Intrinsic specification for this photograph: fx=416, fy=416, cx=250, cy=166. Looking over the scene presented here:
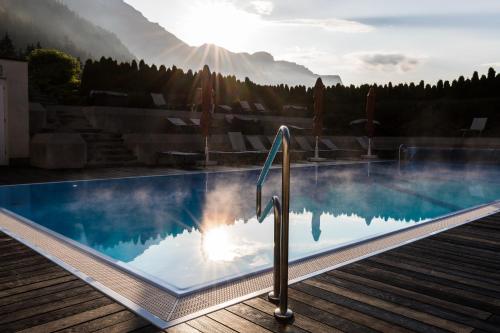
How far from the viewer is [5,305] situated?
9.59 ft

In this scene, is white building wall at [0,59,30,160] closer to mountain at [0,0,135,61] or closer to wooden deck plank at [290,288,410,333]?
wooden deck plank at [290,288,410,333]

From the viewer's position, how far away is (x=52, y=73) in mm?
37906

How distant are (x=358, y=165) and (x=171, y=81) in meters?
12.9

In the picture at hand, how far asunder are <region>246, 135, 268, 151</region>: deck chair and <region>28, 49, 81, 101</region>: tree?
21797 millimetres

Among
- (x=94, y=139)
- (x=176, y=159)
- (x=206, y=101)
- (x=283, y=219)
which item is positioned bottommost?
(x=176, y=159)

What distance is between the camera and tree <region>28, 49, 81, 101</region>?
35500mm

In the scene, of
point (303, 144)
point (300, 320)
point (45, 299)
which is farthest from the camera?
point (303, 144)

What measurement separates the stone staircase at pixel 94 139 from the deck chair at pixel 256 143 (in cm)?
545

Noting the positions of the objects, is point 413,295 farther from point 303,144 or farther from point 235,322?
point 303,144

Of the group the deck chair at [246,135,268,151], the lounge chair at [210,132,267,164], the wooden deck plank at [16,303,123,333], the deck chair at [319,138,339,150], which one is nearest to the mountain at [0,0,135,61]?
the deck chair at [319,138,339,150]

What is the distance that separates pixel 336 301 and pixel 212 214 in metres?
4.61

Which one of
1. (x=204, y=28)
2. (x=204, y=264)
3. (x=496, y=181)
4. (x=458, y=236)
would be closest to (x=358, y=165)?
(x=496, y=181)

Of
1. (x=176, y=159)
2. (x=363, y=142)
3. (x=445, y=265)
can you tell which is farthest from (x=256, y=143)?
(x=445, y=265)

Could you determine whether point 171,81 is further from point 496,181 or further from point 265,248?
→ point 265,248
